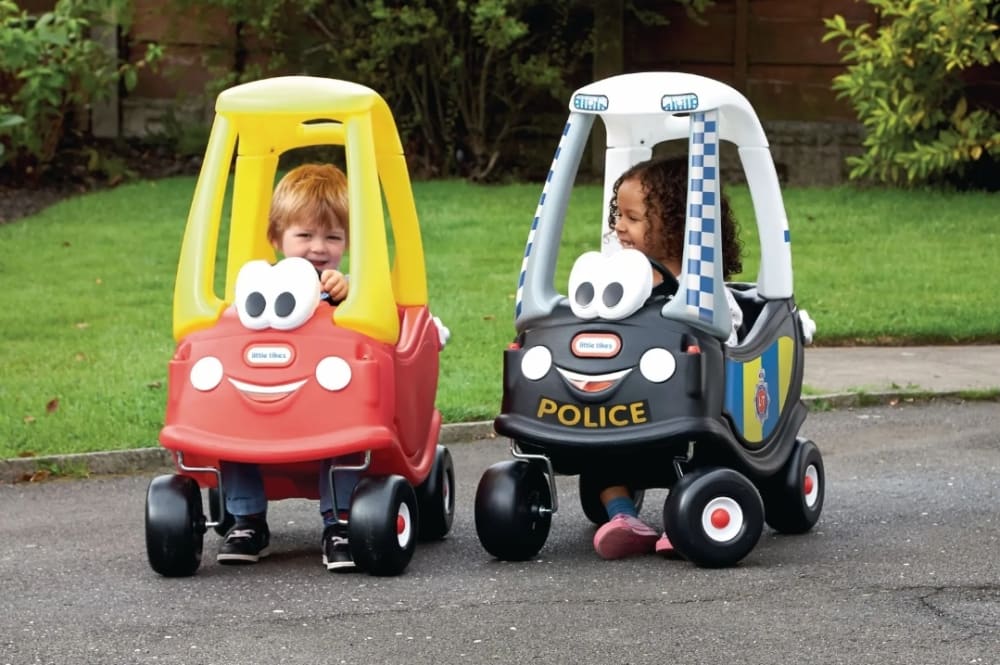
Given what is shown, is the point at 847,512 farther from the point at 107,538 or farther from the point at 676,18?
the point at 676,18

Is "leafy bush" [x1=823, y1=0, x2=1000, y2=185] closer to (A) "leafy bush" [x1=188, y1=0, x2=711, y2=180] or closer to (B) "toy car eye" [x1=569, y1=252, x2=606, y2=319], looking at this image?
(A) "leafy bush" [x1=188, y1=0, x2=711, y2=180]

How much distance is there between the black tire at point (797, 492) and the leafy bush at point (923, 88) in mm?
8116

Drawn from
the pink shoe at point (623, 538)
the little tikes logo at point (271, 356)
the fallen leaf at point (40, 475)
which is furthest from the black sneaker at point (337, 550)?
the fallen leaf at point (40, 475)

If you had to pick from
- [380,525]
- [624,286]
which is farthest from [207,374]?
[624,286]

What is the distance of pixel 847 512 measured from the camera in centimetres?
614

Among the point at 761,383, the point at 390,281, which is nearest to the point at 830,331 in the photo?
the point at 761,383

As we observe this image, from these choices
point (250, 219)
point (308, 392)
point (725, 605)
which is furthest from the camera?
point (250, 219)

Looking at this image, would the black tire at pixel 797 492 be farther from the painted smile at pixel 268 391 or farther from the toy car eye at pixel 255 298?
the toy car eye at pixel 255 298

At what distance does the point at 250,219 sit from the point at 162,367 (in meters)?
2.86

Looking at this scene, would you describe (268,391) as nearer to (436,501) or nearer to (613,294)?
(436,501)

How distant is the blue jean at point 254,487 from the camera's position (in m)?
5.30

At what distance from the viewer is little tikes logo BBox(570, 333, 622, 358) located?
17.3ft

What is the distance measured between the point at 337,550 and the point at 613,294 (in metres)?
1.08

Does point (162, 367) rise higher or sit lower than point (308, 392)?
lower
